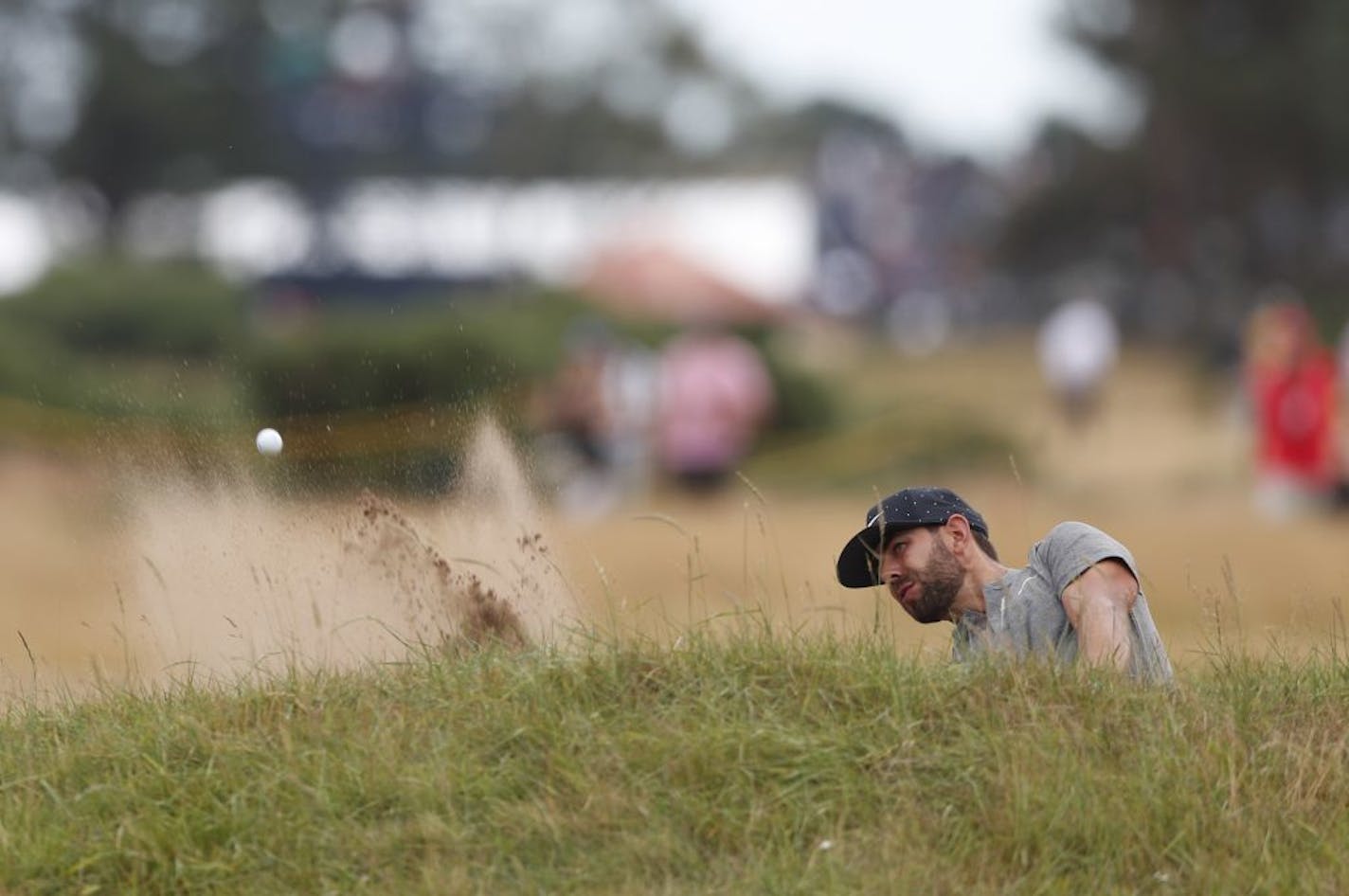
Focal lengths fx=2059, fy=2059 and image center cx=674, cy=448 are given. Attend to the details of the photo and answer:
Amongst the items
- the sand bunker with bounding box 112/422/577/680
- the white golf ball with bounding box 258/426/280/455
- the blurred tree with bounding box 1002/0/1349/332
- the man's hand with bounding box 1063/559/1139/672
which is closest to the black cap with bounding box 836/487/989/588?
the man's hand with bounding box 1063/559/1139/672

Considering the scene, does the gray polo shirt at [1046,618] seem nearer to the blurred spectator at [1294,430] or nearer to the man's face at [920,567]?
the man's face at [920,567]

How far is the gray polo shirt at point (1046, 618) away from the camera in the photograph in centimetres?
486

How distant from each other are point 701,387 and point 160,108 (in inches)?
1676

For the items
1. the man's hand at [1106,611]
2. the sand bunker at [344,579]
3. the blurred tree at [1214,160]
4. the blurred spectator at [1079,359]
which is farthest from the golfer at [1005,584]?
the blurred tree at [1214,160]

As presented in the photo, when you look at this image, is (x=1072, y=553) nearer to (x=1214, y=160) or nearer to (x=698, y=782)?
(x=698, y=782)

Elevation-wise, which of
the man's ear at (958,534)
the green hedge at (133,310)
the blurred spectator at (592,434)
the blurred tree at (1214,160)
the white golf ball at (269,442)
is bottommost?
the man's ear at (958,534)

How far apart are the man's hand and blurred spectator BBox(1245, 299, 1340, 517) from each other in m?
15.8

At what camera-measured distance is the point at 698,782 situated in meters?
4.54

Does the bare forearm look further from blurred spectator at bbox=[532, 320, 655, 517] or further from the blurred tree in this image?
the blurred tree

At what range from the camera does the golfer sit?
4.77 meters

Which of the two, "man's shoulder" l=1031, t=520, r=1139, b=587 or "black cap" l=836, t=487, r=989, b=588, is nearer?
"man's shoulder" l=1031, t=520, r=1139, b=587

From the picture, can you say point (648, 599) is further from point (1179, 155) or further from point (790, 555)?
point (1179, 155)

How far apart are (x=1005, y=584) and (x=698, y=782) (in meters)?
0.97

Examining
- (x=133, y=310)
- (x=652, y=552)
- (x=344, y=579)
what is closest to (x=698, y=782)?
(x=344, y=579)
